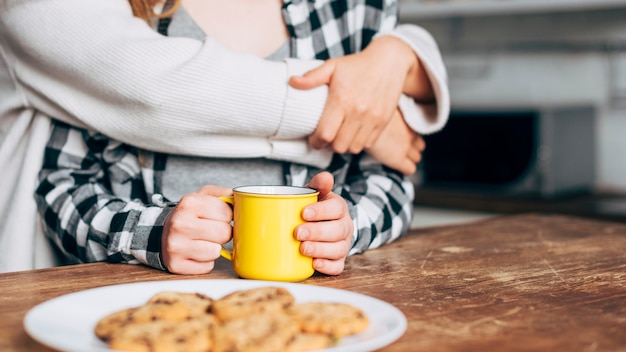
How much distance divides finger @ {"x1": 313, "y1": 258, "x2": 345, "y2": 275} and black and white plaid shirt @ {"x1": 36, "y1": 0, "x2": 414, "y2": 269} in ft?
0.46

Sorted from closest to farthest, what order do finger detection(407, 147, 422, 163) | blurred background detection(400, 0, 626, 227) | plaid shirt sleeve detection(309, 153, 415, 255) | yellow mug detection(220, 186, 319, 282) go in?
yellow mug detection(220, 186, 319, 282) < plaid shirt sleeve detection(309, 153, 415, 255) < finger detection(407, 147, 422, 163) < blurred background detection(400, 0, 626, 227)

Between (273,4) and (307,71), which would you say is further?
(273,4)

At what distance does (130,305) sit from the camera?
641 mm

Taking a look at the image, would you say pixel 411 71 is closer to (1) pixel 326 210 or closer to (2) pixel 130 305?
(1) pixel 326 210

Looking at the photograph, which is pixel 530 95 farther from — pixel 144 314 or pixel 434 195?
pixel 144 314

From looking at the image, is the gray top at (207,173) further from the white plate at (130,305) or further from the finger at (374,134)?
the white plate at (130,305)

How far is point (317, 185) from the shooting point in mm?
827

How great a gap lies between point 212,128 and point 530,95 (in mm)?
1851

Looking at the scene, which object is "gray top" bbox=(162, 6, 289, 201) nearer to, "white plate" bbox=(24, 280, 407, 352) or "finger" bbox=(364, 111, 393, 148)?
"finger" bbox=(364, 111, 393, 148)

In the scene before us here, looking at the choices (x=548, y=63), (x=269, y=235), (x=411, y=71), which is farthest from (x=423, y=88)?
(x=548, y=63)

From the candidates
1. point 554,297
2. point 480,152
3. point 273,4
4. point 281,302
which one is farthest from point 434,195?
point 281,302

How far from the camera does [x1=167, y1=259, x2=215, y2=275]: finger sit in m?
0.81

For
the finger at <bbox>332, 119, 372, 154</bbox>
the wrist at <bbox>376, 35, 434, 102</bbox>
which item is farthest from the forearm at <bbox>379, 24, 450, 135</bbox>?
the finger at <bbox>332, 119, 372, 154</bbox>

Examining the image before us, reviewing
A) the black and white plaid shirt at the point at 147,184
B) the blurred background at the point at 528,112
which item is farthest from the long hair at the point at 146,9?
the blurred background at the point at 528,112
